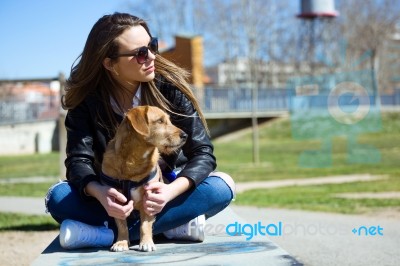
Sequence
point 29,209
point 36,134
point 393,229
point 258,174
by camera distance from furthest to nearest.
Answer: point 36,134
point 258,174
point 29,209
point 393,229

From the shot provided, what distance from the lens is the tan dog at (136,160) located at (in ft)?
11.1

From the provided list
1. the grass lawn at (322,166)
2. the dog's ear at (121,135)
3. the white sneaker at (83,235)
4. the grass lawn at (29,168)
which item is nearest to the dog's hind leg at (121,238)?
the white sneaker at (83,235)

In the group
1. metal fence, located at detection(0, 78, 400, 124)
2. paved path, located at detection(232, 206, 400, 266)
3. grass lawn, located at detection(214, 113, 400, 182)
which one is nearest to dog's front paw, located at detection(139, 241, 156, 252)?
paved path, located at detection(232, 206, 400, 266)

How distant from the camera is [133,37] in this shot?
12.2ft

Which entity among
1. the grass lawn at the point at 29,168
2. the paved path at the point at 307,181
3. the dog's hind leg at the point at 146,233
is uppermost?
the dog's hind leg at the point at 146,233

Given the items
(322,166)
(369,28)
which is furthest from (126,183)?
(369,28)

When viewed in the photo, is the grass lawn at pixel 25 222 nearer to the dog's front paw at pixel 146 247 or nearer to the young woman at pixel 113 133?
the young woman at pixel 113 133

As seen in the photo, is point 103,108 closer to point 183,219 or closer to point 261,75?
point 183,219

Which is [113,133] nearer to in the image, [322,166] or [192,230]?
[192,230]

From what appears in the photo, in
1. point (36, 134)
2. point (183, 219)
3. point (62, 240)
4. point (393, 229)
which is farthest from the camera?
point (36, 134)

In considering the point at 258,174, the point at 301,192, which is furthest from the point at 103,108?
the point at 258,174

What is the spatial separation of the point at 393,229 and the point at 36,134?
104 feet

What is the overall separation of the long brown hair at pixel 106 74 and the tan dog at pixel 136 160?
0.39 m

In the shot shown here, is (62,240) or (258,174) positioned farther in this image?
(258,174)
